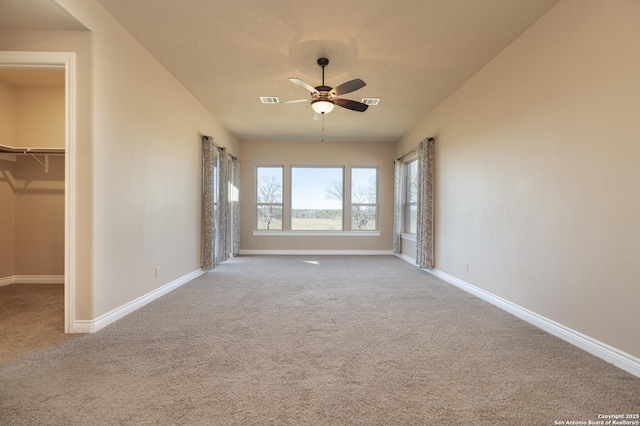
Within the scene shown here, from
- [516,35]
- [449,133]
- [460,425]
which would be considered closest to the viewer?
[460,425]

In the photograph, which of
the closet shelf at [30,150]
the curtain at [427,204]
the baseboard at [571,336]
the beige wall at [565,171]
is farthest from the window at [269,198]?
the baseboard at [571,336]

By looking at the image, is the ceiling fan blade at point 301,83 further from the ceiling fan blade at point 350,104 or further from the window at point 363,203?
the window at point 363,203

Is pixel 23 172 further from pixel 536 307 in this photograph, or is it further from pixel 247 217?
pixel 536 307

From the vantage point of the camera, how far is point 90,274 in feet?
9.06

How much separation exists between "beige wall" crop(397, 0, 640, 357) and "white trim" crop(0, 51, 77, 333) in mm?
4269

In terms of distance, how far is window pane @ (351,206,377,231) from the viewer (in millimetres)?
8250

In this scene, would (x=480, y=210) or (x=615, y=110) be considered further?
(x=480, y=210)

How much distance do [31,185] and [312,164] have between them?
5.45 meters

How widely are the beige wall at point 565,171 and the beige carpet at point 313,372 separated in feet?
1.48

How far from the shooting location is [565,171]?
2.68 metres

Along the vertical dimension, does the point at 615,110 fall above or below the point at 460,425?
above

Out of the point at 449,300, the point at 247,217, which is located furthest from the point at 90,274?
the point at 247,217

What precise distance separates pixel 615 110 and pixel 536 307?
71.7 inches

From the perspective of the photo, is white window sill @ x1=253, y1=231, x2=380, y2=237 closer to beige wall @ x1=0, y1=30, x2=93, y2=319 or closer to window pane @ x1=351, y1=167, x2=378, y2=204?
window pane @ x1=351, y1=167, x2=378, y2=204
